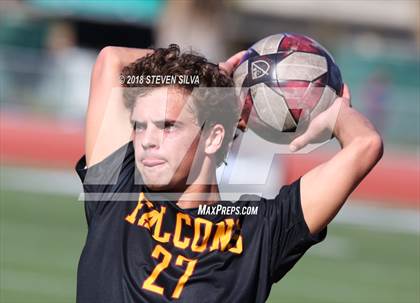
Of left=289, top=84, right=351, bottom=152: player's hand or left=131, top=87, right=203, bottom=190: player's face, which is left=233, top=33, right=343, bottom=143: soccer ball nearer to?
left=289, top=84, right=351, bottom=152: player's hand

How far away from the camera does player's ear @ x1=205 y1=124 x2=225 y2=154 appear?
12.0 ft

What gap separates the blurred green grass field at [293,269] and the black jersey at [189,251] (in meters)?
4.63

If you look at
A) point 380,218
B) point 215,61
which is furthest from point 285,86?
point 215,61

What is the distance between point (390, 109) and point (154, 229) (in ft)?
49.6

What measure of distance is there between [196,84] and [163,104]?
6.0 inches

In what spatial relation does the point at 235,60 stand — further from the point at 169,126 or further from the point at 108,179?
the point at 108,179

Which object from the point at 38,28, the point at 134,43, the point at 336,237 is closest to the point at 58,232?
the point at 336,237

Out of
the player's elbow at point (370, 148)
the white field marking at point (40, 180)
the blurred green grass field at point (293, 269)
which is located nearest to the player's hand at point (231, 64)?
the player's elbow at point (370, 148)

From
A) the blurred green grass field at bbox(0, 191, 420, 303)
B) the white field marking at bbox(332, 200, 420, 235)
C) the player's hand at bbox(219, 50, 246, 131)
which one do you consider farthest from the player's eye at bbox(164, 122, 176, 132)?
the white field marking at bbox(332, 200, 420, 235)

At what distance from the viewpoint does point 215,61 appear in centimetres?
1440

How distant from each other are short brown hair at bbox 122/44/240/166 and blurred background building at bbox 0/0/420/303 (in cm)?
31

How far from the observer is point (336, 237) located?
11.8 metres

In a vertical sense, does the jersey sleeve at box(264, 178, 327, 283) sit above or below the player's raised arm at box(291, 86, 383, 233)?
below

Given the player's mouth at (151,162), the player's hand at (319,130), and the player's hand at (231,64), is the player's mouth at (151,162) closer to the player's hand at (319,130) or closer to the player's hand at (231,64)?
the player's hand at (319,130)
